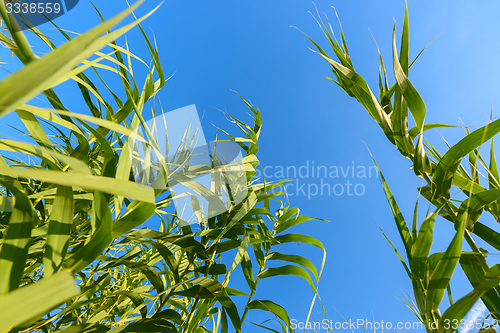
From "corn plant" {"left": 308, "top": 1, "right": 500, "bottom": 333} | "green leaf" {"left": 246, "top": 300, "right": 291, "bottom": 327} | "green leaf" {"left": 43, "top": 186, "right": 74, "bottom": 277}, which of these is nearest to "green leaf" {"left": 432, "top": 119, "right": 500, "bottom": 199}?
"corn plant" {"left": 308, "top": 1, "right": 500, "bottom": 333}

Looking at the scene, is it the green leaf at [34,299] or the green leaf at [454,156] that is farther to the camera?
the green leaf at [454,156]

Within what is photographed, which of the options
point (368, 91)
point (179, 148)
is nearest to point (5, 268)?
point (179, 148)

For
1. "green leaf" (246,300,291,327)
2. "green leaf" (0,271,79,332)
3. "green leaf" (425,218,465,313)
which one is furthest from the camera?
"green leaf" (246,300,291,327)

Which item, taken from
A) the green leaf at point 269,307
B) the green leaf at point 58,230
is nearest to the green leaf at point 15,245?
the green leaf at point 58,230

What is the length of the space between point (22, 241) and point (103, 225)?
0.06 metres

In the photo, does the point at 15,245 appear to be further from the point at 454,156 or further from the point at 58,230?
the point at 454,156

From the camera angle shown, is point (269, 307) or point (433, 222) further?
point (269, 307)

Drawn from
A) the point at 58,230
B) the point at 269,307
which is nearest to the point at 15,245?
the point at 58,230

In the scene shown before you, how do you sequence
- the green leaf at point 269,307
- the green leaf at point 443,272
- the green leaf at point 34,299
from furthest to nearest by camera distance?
the green leaf at point 269,307 → the green leaf at point 443,272 → the green leaf at point 34,299

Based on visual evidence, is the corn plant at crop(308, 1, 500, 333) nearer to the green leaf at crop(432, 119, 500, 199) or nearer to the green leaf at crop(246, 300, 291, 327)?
the green leaf at crop(432, 119, 500, 199)

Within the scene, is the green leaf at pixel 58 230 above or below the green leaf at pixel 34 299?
above

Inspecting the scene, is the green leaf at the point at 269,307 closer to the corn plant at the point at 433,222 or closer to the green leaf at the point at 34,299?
the corn plant at the point at 433,222

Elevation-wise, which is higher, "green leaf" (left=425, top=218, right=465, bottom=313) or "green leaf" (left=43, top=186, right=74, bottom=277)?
"green leaf" (left=425, top=218, right=465, bottom=313)

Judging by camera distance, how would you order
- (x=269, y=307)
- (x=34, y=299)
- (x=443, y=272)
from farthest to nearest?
A: (x=269, y=307), (x=443, y=272), (x=34, y=299)
